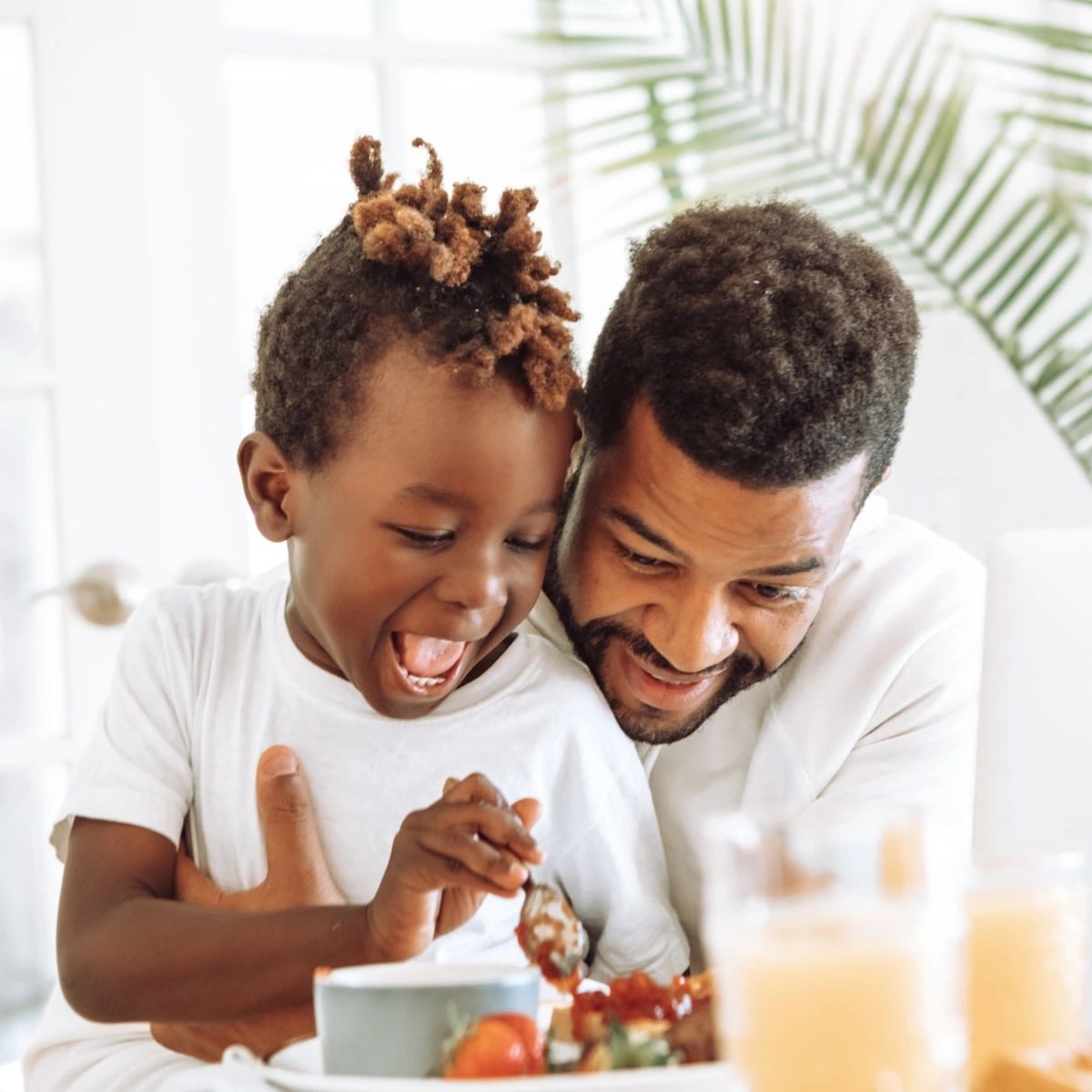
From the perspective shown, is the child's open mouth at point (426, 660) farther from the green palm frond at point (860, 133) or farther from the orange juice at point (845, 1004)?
the green palm frond at point (860, 133)

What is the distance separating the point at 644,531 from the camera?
130 centimetres

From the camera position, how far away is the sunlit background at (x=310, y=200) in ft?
7.83

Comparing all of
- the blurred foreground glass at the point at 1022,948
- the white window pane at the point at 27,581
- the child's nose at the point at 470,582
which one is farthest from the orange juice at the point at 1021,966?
the white window pane at the point at 27,581

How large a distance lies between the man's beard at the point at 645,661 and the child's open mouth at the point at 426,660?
177 mm

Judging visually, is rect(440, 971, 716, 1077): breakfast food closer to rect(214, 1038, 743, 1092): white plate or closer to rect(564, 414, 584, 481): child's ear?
rect(214, 1038, 743, 1092): white plate

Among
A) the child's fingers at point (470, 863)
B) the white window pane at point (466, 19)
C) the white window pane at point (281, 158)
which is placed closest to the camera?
the child's fingers at point (470, 863)

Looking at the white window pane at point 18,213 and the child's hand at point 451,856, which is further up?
the white window pane at point 18,213

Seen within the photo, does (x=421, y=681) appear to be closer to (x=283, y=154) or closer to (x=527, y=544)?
(x=527, y=544)

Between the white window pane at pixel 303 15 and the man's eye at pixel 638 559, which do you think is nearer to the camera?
the man's eye at pixel 638 559

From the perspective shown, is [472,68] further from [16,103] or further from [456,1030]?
[456,1030]

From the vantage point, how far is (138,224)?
2.49m

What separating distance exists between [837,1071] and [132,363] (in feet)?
6.88

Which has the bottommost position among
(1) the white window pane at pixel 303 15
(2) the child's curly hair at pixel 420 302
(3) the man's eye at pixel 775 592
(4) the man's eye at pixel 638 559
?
(3) the man's eye at pixel 775 592

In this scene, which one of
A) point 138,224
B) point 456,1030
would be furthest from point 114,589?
point 456,1030
